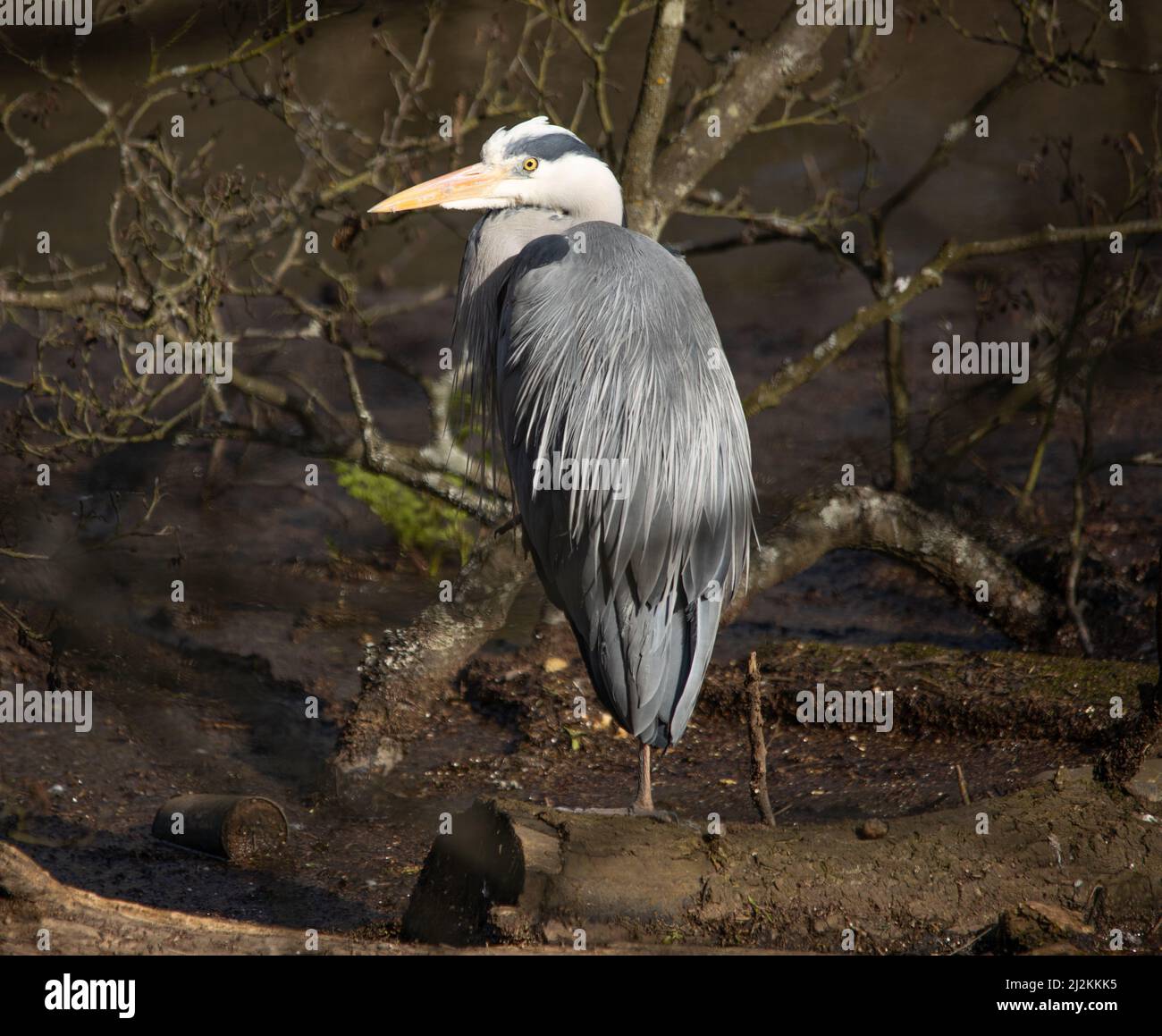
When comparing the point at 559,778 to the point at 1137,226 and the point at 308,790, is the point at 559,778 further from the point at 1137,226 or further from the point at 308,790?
the point at 1137,226

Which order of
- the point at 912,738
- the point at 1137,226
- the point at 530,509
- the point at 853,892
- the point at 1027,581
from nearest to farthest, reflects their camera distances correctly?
the point at 853,892, the point at 530,509, the point at 912,738, the point at 1137,226, the point at 1027,581

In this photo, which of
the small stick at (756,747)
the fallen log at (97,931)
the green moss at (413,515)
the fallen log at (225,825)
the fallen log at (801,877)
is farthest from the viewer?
the green moss at (413,515)

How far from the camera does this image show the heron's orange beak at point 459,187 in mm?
4062

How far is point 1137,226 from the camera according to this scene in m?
5.41

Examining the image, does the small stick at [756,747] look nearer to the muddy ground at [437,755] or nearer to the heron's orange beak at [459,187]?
the muddy ground at [437,755]

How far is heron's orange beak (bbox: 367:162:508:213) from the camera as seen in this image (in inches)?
160

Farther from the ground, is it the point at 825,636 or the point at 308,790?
the point at 825,636

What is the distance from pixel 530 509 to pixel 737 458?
2.09 feet

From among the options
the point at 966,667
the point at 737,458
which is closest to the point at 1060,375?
the point at 966,667

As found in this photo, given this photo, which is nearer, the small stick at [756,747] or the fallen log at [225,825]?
the small stick at [756,747]

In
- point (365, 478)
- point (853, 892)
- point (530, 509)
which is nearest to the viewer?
point (853, 892)

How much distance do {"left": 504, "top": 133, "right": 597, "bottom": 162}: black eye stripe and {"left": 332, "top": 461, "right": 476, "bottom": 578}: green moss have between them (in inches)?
94.9

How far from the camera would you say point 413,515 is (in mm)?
6590

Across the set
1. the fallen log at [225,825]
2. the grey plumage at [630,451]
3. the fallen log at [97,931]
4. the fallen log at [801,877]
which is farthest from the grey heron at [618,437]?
the fallen log at [225,825]
